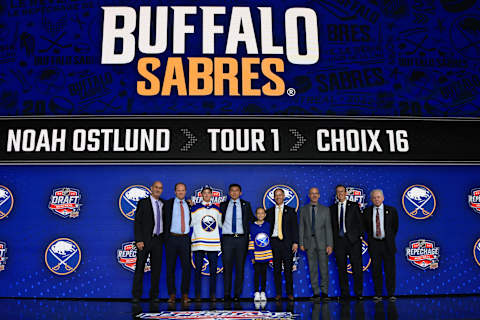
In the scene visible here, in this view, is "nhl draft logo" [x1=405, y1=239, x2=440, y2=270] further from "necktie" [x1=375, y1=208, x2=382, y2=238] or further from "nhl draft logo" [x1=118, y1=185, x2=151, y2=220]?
"nhl draft logo" [x1=118, y1=185, x2=151, y2=220]

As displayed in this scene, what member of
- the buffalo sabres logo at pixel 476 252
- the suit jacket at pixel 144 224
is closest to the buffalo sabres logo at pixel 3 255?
the suit jacket at pixel 144 224

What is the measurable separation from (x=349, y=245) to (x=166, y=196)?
8.77 ft

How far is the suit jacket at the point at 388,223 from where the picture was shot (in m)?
5.74

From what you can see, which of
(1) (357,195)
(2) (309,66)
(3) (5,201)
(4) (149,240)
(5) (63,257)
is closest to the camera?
(4) (149,240)

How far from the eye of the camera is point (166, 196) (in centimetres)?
628

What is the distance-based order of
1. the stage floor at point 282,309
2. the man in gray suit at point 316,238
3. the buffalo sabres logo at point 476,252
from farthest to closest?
the buffalo sabres logo at point 476,252 → the man in gray suit at point 316,238 → the stage floor at point 282,309

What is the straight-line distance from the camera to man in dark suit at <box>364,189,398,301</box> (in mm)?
5719

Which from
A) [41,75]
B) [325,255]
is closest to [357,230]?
[325,255]

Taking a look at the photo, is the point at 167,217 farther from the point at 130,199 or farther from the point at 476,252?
the point at 476,252

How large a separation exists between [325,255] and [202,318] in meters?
2.35

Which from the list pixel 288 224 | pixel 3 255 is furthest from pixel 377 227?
pixel 3 255

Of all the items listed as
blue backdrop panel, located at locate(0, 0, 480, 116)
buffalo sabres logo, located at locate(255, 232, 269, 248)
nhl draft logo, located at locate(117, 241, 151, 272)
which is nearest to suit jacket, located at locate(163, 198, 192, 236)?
nhl draft logo, located at locate(117, 241, 151, 272)

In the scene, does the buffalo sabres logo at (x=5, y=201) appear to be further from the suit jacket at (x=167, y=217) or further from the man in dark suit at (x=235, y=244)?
the man in dark suit at (x=235, y=244)

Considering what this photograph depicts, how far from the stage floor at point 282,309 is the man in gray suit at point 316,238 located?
385 millimetres
